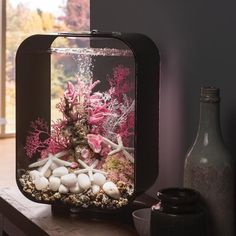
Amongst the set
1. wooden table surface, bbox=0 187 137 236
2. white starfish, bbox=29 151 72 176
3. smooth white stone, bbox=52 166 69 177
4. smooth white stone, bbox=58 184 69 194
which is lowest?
wooden table surface, bbox=0 187 137 236

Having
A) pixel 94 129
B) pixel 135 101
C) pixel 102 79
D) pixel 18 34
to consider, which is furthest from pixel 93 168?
pixel 18 34

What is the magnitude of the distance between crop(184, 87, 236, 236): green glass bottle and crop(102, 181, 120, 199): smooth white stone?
0.84 feet

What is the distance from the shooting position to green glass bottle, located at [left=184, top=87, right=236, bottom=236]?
1.38 meters

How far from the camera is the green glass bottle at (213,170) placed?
138 centimetres

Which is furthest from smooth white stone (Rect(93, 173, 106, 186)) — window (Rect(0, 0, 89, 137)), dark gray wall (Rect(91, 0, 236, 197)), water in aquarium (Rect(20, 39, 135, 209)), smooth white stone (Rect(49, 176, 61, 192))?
window (Rect(0, 0, 89, 137))

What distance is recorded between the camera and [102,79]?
74.2 inches

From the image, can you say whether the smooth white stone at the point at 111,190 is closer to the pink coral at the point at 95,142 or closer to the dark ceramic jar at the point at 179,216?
the pink coral at the point at 95,142

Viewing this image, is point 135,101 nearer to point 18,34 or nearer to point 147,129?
point 147,129

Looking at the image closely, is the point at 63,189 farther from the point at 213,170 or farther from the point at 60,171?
the point at 213,170

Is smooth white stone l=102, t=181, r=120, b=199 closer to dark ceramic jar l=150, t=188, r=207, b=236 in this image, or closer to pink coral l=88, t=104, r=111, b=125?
pink coral l=88, t=104, r=111, b=125

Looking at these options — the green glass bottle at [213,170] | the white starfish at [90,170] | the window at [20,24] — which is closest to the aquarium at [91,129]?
the white starfish at [90,170]

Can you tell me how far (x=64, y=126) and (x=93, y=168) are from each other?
150mm

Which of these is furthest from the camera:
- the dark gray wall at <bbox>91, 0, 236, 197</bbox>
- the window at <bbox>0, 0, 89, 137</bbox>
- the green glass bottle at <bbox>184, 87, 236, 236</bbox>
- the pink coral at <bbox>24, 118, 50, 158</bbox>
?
the window at <bbox>0, 0, 89, 137</bbox>

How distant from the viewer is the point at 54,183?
5.43ft
